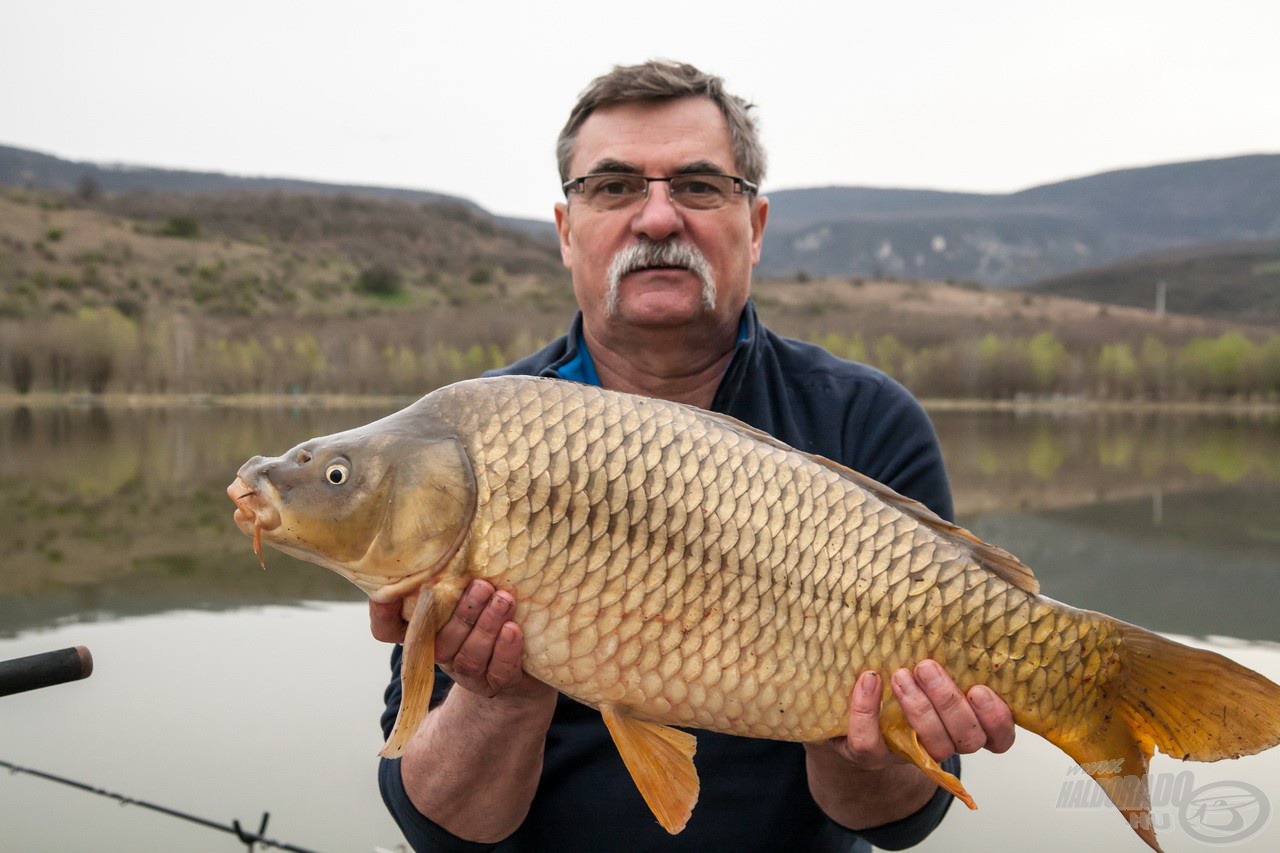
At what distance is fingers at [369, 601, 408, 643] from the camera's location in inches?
57.0

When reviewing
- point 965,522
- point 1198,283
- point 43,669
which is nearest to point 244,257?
point 965,522

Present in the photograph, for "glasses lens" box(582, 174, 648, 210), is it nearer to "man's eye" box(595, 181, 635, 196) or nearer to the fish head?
"man's eye" box(595, 181, 635, 196)

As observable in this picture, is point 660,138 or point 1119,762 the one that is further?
point 660,138

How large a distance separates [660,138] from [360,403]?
3129cm

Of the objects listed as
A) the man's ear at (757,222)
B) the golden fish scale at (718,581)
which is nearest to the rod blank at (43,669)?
the golden fish scale at (718,581)

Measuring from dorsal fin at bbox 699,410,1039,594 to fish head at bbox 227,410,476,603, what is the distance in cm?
39

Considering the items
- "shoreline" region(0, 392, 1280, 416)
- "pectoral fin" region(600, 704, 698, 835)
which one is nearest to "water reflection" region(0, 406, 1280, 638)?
"pectoral fin" region(600, 704, 698, 835)

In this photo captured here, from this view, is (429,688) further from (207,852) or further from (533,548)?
(207,852)

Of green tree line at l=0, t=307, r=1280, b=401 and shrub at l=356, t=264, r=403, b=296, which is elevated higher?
shrub at l=356, t=264, r=403, b=296

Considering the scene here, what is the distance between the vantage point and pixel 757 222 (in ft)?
7.78

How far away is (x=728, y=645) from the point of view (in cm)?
143

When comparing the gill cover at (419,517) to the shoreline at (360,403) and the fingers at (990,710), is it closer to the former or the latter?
the fingers at (990,710)

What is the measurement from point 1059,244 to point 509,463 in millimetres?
134262

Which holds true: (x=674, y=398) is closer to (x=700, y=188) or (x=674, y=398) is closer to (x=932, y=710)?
(x=700, y=188)
